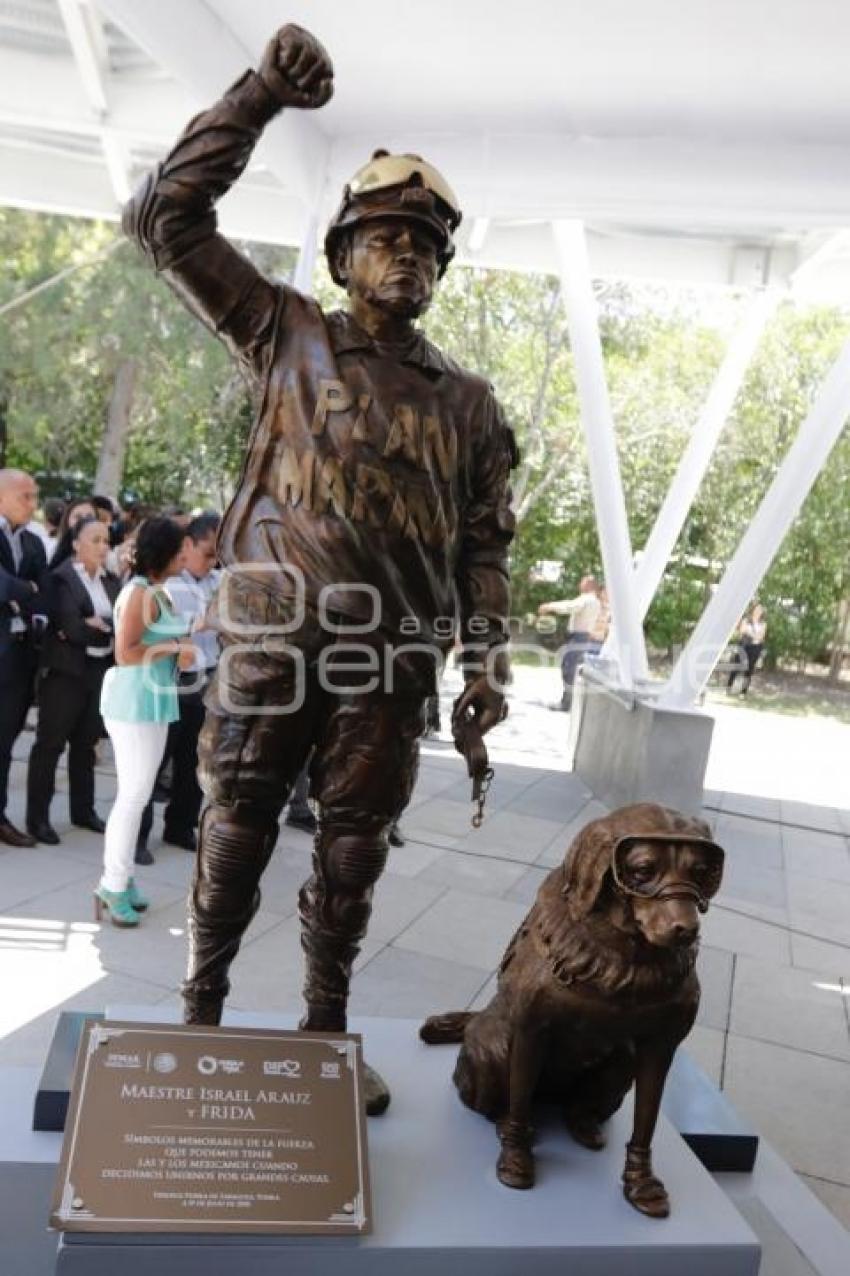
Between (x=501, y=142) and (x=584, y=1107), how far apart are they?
5.30 m

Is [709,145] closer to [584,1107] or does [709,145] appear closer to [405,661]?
[405,661]

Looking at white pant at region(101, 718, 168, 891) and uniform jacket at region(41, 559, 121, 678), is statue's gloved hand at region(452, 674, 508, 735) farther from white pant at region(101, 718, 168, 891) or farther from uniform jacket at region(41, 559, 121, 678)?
uniform jacket at region(41, 559, 121, 678)

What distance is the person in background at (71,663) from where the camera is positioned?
542cm

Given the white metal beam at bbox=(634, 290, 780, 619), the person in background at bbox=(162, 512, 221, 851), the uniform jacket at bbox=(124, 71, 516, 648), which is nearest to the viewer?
the uniform jacket at bbox=(124, 71, 516, 648)

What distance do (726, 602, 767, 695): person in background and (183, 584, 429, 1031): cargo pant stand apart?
15.3 m

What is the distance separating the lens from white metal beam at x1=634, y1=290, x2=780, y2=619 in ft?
28.9

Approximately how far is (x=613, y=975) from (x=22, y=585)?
4.16m

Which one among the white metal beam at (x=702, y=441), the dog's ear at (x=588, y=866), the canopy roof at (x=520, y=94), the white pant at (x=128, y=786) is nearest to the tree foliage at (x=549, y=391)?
the white metal beam at (x=702, y=441)

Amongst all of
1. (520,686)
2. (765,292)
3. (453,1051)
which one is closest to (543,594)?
(520,686)

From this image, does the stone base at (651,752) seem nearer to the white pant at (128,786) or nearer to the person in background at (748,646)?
the white pant at (128,786)

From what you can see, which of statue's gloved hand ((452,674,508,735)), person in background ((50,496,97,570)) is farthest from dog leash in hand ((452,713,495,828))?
person in background ((50,496,97,570))

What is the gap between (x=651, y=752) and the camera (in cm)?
736

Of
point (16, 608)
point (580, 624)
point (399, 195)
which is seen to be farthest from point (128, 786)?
point (580, 624)

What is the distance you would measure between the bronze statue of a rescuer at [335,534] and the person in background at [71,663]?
325cm
